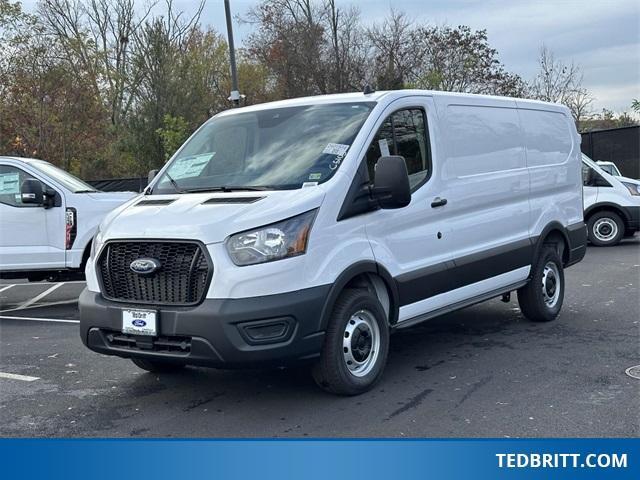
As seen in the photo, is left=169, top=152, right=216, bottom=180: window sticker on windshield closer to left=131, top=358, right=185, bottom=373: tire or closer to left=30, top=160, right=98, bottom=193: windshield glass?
left=131, top=358, right=185, bottom=373: tire

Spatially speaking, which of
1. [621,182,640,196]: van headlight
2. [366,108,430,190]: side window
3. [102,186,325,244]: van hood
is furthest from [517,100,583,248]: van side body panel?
[621,182,640,196]: van headlight

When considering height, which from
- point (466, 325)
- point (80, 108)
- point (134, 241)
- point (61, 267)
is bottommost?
point (466, 325)

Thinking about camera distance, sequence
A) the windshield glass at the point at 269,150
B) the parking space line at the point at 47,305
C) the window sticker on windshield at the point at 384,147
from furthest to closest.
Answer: the parking space line at the point at 47,305
the window sticker on windshield at the point at 384,147
the windshield glass at the point at 269,150

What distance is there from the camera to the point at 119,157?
97.4ft

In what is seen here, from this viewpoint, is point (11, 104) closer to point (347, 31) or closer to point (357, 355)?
point (347, 31)

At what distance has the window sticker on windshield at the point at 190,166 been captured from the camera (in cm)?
568

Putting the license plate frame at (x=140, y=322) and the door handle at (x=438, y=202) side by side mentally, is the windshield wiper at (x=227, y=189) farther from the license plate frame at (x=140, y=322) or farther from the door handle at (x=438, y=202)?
the door handle at (x=438, y=202)

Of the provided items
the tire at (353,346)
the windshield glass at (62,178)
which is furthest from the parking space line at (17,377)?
the windshield glass at (62,178)

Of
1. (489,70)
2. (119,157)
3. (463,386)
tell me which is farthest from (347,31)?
(463,386)

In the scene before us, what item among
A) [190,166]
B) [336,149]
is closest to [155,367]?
[190,166]

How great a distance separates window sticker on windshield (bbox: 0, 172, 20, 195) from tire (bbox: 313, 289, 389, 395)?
239 inches

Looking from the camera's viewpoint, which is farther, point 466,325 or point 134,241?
point 466,325

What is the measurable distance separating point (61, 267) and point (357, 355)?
5293mm

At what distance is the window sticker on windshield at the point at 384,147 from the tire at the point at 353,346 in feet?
3.54
